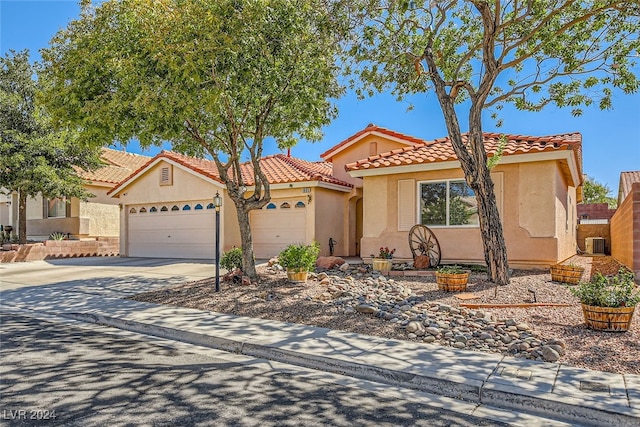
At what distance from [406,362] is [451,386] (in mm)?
750

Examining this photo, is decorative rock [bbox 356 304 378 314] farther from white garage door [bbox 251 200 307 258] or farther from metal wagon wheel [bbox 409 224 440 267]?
white garage door [bbox 251 200 307 258]

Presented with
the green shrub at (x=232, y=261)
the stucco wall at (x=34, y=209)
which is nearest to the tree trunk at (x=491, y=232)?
the green shrub at (x=232, y=261)

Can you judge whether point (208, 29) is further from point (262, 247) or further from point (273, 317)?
point (262, 247)

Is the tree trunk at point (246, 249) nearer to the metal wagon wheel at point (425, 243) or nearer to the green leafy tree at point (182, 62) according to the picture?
the green leafy tree at point (182, 62)

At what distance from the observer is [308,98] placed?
9.61 metres

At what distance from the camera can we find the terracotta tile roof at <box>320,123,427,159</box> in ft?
59.0

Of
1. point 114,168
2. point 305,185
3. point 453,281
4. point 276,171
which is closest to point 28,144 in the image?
point 114,168

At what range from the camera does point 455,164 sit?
40.0ft

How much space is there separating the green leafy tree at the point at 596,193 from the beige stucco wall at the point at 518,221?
100 feet

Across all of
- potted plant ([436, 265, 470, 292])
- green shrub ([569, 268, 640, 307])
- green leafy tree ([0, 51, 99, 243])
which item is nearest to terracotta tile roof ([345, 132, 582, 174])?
potted plant ([436, 265, 470, 292])

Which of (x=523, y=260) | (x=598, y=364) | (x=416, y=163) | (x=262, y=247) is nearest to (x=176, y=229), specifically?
(x=262, y=247)

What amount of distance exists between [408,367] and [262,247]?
13.2 meters

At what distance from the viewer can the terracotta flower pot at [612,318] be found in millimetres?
6071

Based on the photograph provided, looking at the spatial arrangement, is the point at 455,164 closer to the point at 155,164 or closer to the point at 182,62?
the point at 182,62
